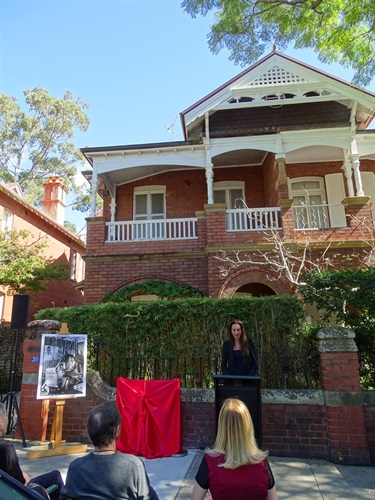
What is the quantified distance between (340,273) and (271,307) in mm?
1357

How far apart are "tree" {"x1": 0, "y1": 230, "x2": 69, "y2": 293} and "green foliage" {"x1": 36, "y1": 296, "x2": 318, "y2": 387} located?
7.30m

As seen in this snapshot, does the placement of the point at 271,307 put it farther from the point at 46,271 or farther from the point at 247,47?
the point at 46,271

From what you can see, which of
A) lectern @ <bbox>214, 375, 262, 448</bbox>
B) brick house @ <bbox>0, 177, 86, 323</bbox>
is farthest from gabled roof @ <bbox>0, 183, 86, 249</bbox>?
lectern @ <bbox>214, 375, 262, 448</bbox>

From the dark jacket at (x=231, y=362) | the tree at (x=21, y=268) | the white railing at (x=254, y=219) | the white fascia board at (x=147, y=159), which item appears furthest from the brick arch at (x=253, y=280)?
the tree at (x=21, y=268)

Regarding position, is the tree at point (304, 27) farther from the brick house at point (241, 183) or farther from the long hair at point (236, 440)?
the long hair at point (236, 440)

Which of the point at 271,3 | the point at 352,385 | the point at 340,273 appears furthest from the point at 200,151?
the point at 352,385

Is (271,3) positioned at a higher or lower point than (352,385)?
higher

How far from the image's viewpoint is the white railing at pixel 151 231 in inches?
458

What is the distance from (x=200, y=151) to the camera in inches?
480

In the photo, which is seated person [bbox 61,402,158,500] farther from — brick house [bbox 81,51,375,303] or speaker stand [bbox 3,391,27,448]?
brick house [bbox 81,51,375,303]

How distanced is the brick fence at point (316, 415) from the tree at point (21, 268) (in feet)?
26.6

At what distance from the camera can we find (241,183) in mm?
13922

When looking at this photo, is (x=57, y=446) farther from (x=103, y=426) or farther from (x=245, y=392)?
(x=103, y=426)

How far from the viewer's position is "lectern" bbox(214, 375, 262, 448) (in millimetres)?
4434
